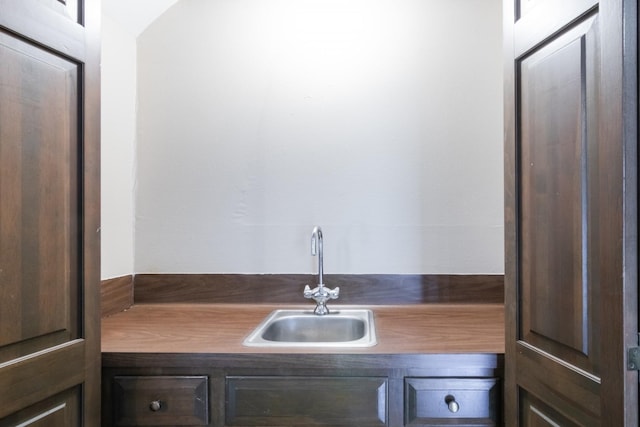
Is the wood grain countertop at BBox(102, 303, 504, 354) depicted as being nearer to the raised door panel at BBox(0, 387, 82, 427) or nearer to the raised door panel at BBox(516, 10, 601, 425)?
the raised door panel at BBox(0, 387, 82, 427)

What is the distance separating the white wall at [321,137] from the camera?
1.75 meters

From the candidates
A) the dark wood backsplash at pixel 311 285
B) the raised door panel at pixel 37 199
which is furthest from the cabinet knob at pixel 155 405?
the dark wood backsplash at pixel 311 285

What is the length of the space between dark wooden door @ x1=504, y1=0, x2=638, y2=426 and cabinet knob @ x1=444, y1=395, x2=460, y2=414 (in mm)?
131

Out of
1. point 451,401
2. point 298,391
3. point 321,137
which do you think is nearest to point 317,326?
point 298,391

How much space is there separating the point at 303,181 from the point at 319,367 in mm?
836

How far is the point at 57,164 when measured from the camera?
0.96 metres

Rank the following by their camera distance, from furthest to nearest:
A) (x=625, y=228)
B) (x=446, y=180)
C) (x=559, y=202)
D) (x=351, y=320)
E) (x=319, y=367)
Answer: (x=446, y=180)
(x=351, y=320)
(x=319, y=367)
(x=559, y=202)
(x=625, y=228)

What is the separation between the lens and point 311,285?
1757mm

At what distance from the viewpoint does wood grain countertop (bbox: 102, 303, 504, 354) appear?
1.19 m

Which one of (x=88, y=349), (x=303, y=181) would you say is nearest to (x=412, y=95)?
(x=303, y=181)

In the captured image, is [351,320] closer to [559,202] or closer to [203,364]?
[203,364]

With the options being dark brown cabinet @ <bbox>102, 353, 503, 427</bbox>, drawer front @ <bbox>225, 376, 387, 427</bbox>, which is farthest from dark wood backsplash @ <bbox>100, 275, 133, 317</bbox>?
drawer front @ <bbox>225, 376, 387, 427</bbox>

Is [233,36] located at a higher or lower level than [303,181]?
higher

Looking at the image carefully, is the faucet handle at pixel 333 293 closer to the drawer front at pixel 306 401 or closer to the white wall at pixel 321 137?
the white wall at pixel 321 137
